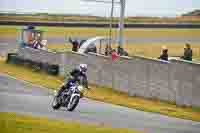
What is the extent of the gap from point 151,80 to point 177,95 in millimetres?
2029

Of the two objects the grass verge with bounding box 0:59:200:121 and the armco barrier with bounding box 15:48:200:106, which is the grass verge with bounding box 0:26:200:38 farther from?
the armco barrier with bounding box 15:48:200:106

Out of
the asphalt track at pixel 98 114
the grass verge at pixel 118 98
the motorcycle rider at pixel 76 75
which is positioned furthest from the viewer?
the grass verge at pixel 118 98

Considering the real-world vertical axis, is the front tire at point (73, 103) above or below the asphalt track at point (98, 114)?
above

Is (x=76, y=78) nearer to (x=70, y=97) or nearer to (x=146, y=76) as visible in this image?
(x=70, y=97)

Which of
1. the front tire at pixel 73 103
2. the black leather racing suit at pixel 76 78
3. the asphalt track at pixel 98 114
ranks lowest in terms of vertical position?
the asphalt track at pixel 98 114

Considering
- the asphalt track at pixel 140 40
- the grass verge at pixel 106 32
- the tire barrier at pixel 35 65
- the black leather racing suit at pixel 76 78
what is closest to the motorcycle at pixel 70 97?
the black leather racing suit at pixel 76 78

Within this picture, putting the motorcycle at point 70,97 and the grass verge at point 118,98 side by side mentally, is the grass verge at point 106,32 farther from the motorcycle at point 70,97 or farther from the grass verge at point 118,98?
the motorcycle at point 70,97

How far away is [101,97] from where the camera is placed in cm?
2503

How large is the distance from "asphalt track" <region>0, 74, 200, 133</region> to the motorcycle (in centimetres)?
20

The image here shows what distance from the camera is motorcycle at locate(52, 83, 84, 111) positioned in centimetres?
1869

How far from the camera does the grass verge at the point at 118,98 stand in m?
20.9

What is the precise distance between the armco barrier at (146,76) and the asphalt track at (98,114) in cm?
259

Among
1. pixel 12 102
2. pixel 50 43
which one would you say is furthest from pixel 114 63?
pixel 50 43

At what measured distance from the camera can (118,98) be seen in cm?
2523
